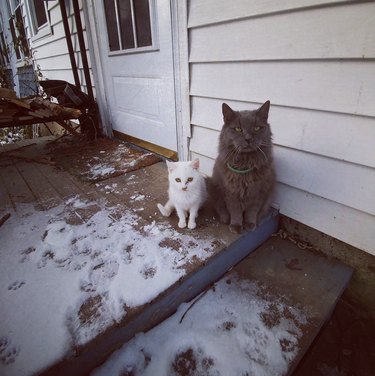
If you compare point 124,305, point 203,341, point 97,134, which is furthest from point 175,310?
point 97,134

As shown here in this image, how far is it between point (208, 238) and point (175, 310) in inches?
20.3

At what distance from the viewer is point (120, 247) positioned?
172 cm

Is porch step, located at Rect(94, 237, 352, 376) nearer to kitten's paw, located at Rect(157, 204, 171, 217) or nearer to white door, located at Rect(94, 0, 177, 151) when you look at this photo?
kitten's paw, located at Rect(157, 204, 171, 217)

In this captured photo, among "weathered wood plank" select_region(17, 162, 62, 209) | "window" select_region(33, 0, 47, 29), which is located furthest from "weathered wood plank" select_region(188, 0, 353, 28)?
"window" select_region(33, 0, 47, 29)

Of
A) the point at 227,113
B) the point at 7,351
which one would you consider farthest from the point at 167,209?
the point at 7,351

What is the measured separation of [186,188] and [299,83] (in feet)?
3.36

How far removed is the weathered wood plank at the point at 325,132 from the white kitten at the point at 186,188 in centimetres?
69

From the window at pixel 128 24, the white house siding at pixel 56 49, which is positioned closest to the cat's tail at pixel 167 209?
the window at pixel 128 24

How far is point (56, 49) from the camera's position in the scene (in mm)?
4867

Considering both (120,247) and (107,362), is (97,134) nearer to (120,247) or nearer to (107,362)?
(120,247)

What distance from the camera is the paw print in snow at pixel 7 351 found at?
3.53 feet

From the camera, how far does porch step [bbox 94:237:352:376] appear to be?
49.2 inches

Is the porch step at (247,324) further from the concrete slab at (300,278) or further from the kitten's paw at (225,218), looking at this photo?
the kitten's paw at (225,218)

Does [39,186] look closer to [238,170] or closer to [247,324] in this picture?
[238,170]
